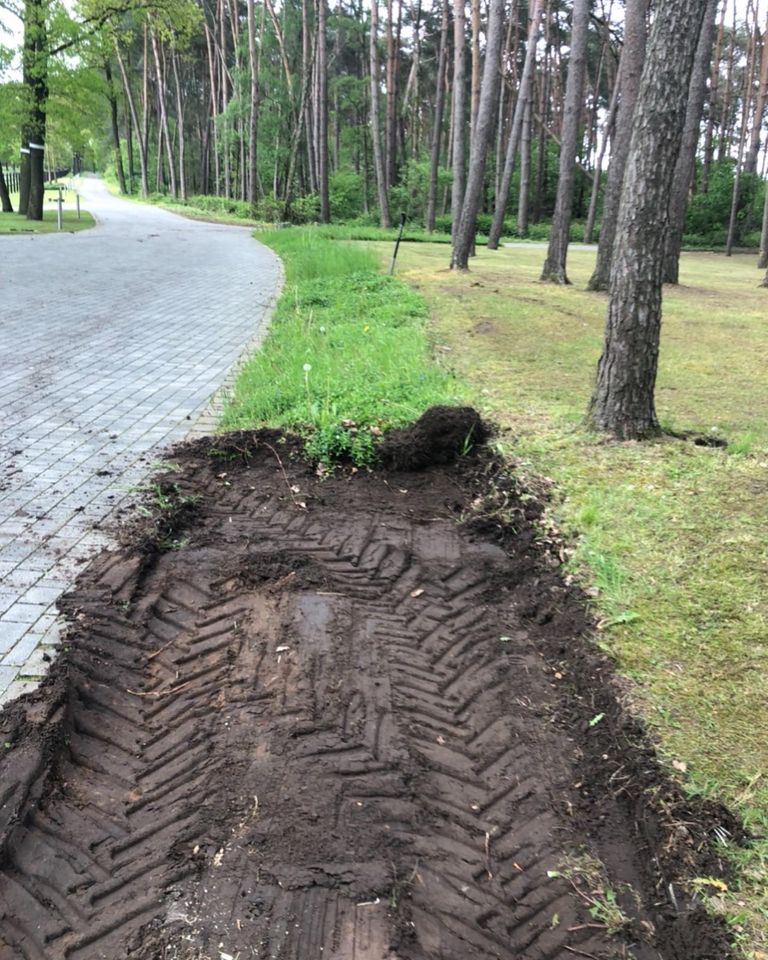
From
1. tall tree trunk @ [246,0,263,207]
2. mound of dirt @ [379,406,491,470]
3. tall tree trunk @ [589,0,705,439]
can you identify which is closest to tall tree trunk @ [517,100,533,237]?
tall tree trunk @ [246,0,263,207]

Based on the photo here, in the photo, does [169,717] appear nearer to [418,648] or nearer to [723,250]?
[418,648]

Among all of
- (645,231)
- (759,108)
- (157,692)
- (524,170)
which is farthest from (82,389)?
(759,108)

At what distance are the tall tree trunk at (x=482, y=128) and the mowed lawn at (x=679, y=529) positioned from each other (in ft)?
23.5

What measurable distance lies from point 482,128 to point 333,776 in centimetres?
1510

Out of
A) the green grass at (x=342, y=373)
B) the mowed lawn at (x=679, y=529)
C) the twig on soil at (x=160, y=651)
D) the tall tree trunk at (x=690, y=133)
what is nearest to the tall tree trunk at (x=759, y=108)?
the tall tree trunk at (x=690, y=133)

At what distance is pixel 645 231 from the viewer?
500cm

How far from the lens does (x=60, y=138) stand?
2731 cm

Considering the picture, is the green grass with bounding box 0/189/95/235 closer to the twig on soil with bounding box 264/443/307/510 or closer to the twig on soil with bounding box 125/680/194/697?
the twig on soil with bounding box 264/443/307/510

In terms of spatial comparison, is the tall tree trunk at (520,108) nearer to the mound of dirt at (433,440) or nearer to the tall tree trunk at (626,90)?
the tall tree trunk at (626,90)

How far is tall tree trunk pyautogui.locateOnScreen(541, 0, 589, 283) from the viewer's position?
14.4 metres

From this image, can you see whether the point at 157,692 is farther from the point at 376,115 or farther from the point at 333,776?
the point at 376,115

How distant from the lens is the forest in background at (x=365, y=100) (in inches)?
1000

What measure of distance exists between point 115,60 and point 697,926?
180 feet

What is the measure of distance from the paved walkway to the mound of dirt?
166cm
